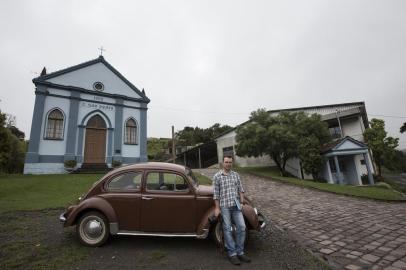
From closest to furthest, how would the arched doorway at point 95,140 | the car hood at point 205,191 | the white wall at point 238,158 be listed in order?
the car hood at point 205,191, the arched doorway at point 95,140, the white wall at point 238,158

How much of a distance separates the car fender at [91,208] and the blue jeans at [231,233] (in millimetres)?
2173

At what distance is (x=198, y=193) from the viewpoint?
430 centimetres

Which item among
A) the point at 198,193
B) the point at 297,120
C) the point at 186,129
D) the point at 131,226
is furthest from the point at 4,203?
the point at 186,129

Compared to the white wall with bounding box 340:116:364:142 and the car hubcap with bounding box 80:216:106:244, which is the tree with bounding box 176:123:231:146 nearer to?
the white wall with bounding box 340:116:364:142

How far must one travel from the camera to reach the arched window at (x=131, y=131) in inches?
727

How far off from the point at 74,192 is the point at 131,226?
22.2 feet

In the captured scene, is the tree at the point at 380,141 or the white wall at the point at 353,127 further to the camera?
the white wall at the point at 353,127

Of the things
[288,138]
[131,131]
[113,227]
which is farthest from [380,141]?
[113,227]

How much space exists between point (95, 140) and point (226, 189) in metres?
15.8

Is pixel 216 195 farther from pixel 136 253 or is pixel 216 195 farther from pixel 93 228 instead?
pixel 93 228

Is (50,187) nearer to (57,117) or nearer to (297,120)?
(57,117)

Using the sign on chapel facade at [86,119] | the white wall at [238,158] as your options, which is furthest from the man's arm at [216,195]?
the white wall at [238,158]

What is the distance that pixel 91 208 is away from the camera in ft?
13.9

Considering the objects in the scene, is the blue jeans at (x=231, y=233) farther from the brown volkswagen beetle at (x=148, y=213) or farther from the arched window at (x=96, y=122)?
the arched window at (x=96, y=122)
